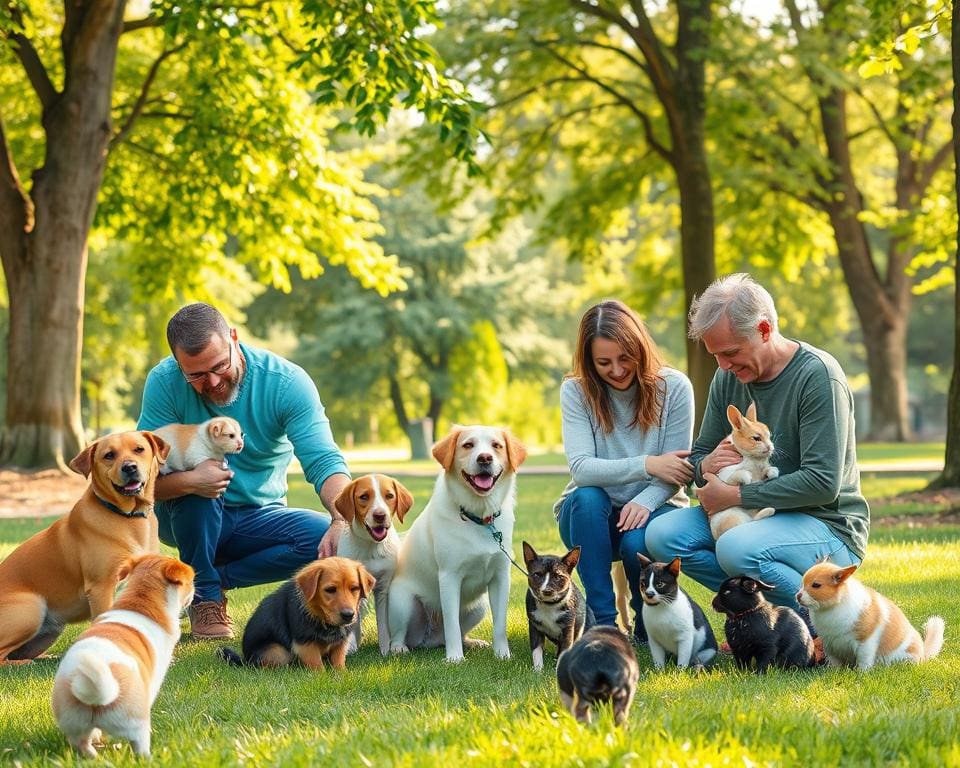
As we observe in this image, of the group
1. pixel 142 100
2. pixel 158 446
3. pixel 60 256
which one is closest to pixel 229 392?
pixel 158 446

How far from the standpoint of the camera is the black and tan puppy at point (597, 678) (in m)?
4.23

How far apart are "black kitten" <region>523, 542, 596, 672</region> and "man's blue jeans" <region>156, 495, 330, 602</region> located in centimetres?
163

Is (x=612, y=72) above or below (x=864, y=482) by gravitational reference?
above

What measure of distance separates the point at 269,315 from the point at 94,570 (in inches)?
1543

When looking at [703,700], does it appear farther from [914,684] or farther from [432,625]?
[432,625]

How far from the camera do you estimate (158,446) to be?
6.14 metres

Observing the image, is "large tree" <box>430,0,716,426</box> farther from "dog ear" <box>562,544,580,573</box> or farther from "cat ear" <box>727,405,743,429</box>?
"dog ear" <box>562,544,580,573</box>

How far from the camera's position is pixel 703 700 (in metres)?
4.57

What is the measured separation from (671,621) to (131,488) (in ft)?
9.32

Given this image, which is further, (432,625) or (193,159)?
(193,159)

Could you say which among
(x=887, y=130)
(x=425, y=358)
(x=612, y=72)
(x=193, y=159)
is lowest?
(x=425, y=358)

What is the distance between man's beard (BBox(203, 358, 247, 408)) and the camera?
672 cm

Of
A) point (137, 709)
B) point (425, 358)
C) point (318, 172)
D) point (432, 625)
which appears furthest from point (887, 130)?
point (137, 709)

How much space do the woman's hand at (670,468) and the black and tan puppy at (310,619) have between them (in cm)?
164
